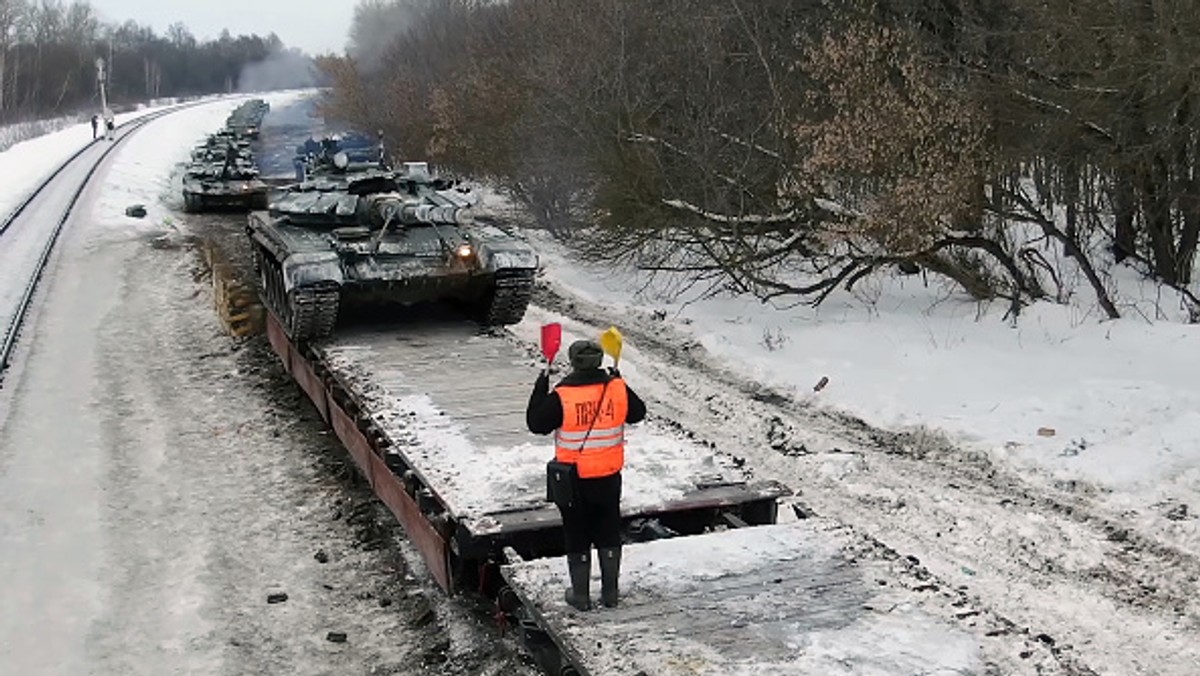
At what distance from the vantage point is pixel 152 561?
7953 millimetres

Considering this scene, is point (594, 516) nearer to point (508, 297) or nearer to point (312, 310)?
point (312, 310)

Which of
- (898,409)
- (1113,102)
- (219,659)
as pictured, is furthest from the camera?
(1113,102)

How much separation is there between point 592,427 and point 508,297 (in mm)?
6758

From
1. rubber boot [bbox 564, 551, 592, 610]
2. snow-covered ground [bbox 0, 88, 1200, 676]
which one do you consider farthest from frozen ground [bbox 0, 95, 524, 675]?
rubber boot [bbox 564, 551, 592, 610]

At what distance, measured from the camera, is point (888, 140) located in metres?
13.7

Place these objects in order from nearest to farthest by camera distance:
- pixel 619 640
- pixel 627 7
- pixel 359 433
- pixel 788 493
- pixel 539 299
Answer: pixel 619 640 < pixel 788 493 < pixel 359 433 < pixel 539 299 < pixel 627 7

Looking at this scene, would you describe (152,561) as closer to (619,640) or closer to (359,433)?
(359,433)

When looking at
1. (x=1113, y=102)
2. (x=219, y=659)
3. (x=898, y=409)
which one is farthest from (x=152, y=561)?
(x=1113, y=102)

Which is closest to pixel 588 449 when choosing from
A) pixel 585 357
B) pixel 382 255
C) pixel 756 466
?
pixel 585 357

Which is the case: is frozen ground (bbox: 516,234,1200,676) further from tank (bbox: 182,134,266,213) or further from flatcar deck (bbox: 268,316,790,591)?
tank (bbox: 182,134,266,213)

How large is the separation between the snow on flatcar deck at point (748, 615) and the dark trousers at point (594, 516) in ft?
1.03

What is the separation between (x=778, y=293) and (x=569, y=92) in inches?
243

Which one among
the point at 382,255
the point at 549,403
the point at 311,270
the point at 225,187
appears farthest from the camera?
the point at 225,187

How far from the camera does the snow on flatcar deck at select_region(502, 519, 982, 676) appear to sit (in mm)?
5281
